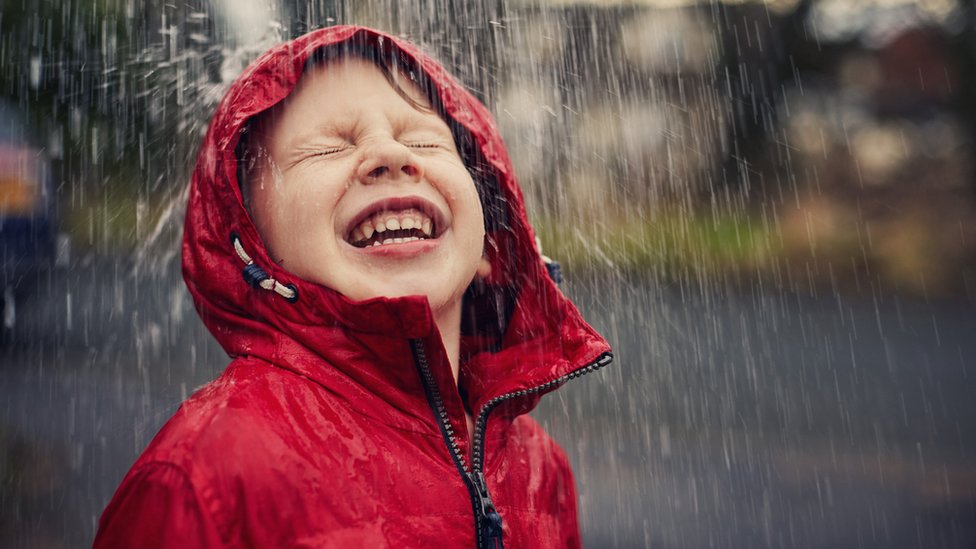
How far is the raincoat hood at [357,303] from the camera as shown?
1.66 m

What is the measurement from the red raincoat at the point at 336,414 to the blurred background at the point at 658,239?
6.65 ft

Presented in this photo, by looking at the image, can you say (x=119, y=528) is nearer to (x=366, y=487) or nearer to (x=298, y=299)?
(x=366, y=487)

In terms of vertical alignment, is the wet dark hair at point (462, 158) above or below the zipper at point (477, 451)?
above

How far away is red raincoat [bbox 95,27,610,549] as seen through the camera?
140 centimetres

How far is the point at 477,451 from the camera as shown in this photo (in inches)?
67.3

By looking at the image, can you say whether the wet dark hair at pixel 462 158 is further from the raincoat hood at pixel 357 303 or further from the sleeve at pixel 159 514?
the sleeve at pixel 159 514

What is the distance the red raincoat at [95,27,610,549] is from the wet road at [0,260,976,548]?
289 cm

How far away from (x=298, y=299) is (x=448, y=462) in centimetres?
46

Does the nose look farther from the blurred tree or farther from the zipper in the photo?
the blurred tree

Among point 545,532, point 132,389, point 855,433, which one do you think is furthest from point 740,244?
point 545,532

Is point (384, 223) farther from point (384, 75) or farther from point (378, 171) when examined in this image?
point (384, 75)

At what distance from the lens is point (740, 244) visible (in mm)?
17219

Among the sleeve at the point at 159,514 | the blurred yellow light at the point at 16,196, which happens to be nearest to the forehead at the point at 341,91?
the sleeve at the point at 159,514

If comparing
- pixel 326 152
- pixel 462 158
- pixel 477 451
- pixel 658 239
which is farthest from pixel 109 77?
pixel 658 239
